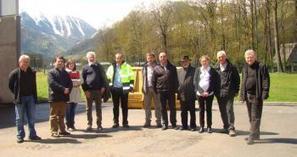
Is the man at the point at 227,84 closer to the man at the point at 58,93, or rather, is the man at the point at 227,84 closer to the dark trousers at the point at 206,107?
the dark trousers at the point at 206,107

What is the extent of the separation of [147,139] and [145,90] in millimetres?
2361

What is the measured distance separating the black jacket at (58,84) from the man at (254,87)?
425 centimetres

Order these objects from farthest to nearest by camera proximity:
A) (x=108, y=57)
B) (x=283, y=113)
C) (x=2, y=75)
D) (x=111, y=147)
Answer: (x=108, y=57), (x=2, y=75), (x=283, y=113), (x=111, y=147)

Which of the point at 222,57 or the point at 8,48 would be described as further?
the point at 8,48

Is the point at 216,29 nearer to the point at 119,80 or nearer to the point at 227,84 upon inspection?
the point at 119,80

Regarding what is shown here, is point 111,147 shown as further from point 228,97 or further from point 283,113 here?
point 283,113

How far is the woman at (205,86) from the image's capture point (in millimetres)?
13375

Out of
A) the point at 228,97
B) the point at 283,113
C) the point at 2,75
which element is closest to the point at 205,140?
the point at 228,97

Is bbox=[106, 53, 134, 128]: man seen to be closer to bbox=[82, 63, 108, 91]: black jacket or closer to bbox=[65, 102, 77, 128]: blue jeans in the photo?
bbox=[82, 63, 108, 91]: black jacket

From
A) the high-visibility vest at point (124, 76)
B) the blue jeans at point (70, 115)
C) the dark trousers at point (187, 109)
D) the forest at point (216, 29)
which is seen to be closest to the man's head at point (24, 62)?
the blue jeans at point (70, 115)

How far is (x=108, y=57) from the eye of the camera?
8644 cm

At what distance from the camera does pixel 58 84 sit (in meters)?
13.1

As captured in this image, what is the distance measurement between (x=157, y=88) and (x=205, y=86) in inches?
57.9

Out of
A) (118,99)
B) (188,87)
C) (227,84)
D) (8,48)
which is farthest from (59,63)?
(8,48)
